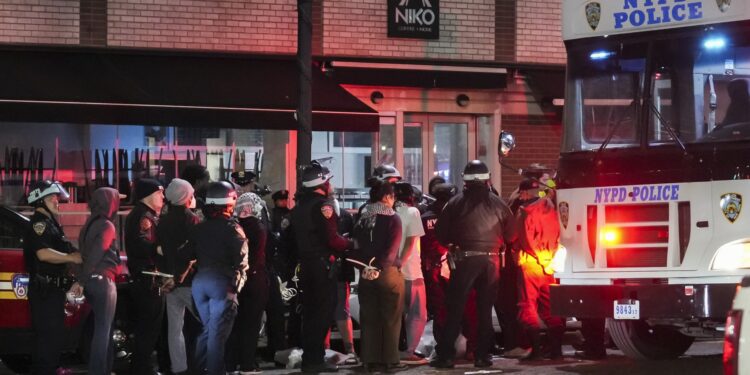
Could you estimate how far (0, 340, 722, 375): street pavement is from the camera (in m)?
11.2

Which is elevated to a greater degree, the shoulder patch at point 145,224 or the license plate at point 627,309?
the shoulder patch at point 145,224

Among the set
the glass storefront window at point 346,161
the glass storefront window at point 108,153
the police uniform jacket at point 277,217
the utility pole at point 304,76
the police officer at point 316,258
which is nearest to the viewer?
the police officer at point 316,258

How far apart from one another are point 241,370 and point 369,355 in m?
1.15

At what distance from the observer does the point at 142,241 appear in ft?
35.7

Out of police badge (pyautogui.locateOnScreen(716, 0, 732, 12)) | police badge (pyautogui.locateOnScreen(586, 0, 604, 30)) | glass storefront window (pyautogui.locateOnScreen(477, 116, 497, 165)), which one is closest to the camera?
police badge (pyautogui.locateOnScreen(716, 0, 732, 12))

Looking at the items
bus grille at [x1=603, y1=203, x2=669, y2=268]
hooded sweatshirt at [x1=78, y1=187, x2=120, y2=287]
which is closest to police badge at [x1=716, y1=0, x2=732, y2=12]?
bus grille at [x1=603, y1=203, x2=669, y2=268]

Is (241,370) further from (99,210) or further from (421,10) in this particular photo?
(421,10)

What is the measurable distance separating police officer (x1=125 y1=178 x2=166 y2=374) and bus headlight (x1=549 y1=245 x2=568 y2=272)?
338 centimetres

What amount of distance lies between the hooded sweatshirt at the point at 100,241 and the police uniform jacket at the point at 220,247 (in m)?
0.67

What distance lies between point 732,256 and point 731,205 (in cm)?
40

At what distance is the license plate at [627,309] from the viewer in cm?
1042

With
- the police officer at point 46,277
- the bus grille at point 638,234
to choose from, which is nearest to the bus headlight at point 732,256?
the bus grille at point 638,234

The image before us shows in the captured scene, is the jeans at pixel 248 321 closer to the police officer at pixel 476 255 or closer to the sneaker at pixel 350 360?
the sneaker at pixel 350 360

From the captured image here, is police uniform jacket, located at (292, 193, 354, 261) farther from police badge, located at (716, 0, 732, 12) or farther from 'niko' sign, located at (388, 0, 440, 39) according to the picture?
'niko' sign, located at (388, 0, 440, 39)
